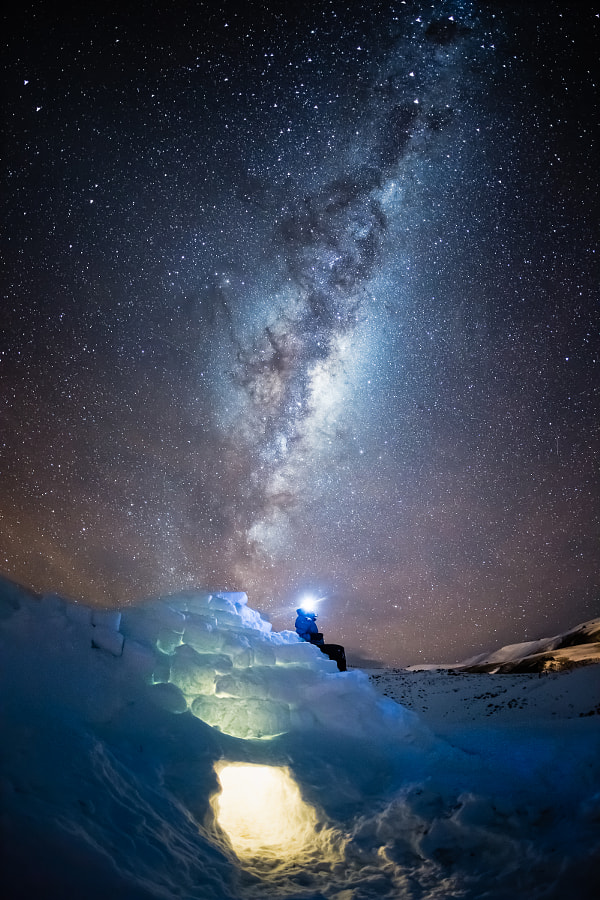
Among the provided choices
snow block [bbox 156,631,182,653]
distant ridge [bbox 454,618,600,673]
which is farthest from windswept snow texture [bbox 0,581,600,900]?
distant ridge [bbox 454,618,600,673]

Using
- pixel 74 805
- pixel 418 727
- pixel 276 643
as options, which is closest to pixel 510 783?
pixel 418 727

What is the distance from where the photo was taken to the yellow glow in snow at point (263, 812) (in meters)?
8.09

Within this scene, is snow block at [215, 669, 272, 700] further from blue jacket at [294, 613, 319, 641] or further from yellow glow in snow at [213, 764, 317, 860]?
blue jacket at [294, 613, 319, 641]

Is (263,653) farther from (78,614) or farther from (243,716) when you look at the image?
(78,614)

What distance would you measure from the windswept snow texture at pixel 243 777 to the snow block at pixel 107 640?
0.14 feet

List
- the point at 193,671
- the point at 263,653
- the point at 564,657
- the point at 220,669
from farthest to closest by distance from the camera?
1. the point at 564,657
2. the point at 263,653
3. the point at 220,669
4. the point at 193,671

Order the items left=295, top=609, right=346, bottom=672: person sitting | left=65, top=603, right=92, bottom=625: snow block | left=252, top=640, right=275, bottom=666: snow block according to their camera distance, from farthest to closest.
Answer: left=295, top=609, right=346, bottom=672: person sitting → left=252, top=640, right=275, bottom=666: snow block → left=65, top=603, right=92, bottom=625: snow block

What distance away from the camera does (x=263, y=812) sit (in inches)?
362

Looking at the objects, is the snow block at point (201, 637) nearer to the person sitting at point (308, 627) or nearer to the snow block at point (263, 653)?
Result: the snow block at point (263, 653)

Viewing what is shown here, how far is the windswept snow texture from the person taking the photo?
18.5 ft

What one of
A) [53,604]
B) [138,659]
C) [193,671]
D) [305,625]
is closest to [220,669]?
[193,671]

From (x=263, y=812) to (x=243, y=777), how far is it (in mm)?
837

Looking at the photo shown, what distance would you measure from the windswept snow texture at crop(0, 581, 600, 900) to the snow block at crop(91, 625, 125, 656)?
4 cm

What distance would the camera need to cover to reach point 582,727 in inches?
436
